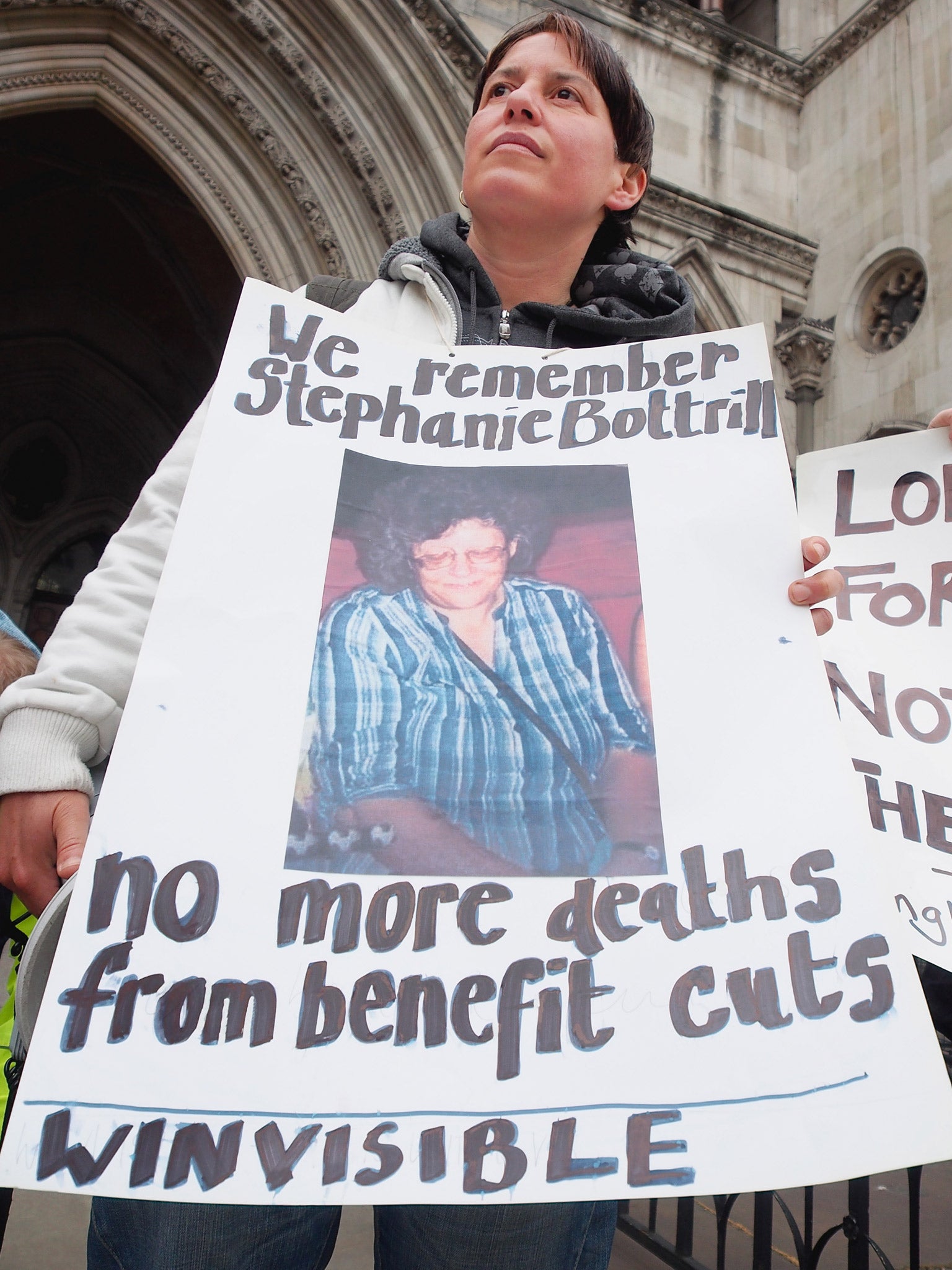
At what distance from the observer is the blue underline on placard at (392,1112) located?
580mm

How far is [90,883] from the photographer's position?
64 centimetres

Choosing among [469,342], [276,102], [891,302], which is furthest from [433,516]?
[891,302]

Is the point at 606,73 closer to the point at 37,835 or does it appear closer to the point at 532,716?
the point at 532,716

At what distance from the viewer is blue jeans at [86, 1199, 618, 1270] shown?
0.66m

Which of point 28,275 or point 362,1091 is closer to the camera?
point 362,1091

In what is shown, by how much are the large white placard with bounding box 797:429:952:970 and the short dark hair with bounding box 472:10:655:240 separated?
1.68 feet

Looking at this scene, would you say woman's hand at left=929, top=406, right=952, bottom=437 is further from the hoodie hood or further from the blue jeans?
the blue jeans

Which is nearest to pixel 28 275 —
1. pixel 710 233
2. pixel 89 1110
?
pixel 710 233

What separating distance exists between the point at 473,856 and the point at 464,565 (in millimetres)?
291

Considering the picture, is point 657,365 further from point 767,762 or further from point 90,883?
point 90,883

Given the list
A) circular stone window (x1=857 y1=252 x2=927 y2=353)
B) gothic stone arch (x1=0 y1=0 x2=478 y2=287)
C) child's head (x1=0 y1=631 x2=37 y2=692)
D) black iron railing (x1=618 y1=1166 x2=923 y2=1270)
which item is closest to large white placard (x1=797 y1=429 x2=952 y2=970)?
black iron railing (x1=618 y1=1166 x2=923 y2=1270)

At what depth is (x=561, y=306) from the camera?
105 centimetres

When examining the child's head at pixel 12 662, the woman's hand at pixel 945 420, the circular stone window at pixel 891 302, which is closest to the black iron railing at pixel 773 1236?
the woman's hand at pixel 945 420

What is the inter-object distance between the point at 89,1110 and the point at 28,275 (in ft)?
32.4
